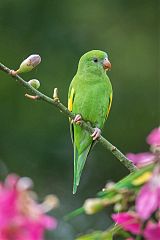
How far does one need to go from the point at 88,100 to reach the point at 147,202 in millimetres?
2350

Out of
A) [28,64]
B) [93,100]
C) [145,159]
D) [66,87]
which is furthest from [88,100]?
[66,87]

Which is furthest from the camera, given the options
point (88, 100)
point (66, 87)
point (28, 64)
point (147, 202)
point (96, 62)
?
point (66, 87)

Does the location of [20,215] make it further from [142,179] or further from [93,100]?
[93,100]

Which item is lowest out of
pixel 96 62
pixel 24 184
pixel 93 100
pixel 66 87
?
pixel 24 184

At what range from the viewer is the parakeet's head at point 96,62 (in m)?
3.28

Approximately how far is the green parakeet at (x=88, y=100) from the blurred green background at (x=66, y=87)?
12.2 ft

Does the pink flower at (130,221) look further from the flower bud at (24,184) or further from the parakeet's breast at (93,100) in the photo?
the parakeet's breast at (93,100)

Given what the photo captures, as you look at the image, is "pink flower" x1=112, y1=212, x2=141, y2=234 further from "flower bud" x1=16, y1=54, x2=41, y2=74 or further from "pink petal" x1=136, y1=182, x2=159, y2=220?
"flower bud" x1=16, y1=54, x2=41, y2=74

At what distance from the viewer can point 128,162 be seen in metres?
1.30

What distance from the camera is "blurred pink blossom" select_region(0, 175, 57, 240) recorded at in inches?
28.2

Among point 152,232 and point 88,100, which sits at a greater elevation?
point 88,100

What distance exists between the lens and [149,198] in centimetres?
72

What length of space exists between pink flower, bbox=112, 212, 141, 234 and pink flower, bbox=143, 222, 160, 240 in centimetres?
2

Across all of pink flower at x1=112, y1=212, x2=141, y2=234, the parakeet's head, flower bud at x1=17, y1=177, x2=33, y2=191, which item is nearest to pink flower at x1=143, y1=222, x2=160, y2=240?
pink flower at x1=112, y1=212, x2=141, y2=234
